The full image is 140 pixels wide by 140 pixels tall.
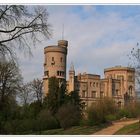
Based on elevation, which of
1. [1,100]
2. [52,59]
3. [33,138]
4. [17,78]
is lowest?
[33,138]

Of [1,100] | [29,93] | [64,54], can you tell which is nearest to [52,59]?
[64,54]

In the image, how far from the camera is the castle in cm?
3331

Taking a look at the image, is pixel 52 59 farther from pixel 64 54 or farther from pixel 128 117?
pixel 128 117

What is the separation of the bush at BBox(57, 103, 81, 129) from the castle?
47.4 ft

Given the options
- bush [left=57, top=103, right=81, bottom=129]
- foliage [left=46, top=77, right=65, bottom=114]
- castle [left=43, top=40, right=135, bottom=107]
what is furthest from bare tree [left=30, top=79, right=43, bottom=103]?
bush [left=57, top=103, right=81, bottom=129]

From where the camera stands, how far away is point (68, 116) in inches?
631

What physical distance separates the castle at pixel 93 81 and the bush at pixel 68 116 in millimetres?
14462

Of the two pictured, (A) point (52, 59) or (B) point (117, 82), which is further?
(B) point (117, 82)

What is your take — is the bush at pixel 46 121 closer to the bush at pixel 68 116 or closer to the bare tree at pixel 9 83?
the bush at pixel 68 116

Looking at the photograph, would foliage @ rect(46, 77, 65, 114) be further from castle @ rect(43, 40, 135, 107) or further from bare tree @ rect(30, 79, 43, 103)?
castle @ rect(43, 40, 135, 107)

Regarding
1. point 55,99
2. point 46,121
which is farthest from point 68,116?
point 55,99

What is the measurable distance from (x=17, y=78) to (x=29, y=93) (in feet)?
19.6

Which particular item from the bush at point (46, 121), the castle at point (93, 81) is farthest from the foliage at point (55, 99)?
the castle at point (93, 81)

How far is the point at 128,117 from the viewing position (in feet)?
66.8
